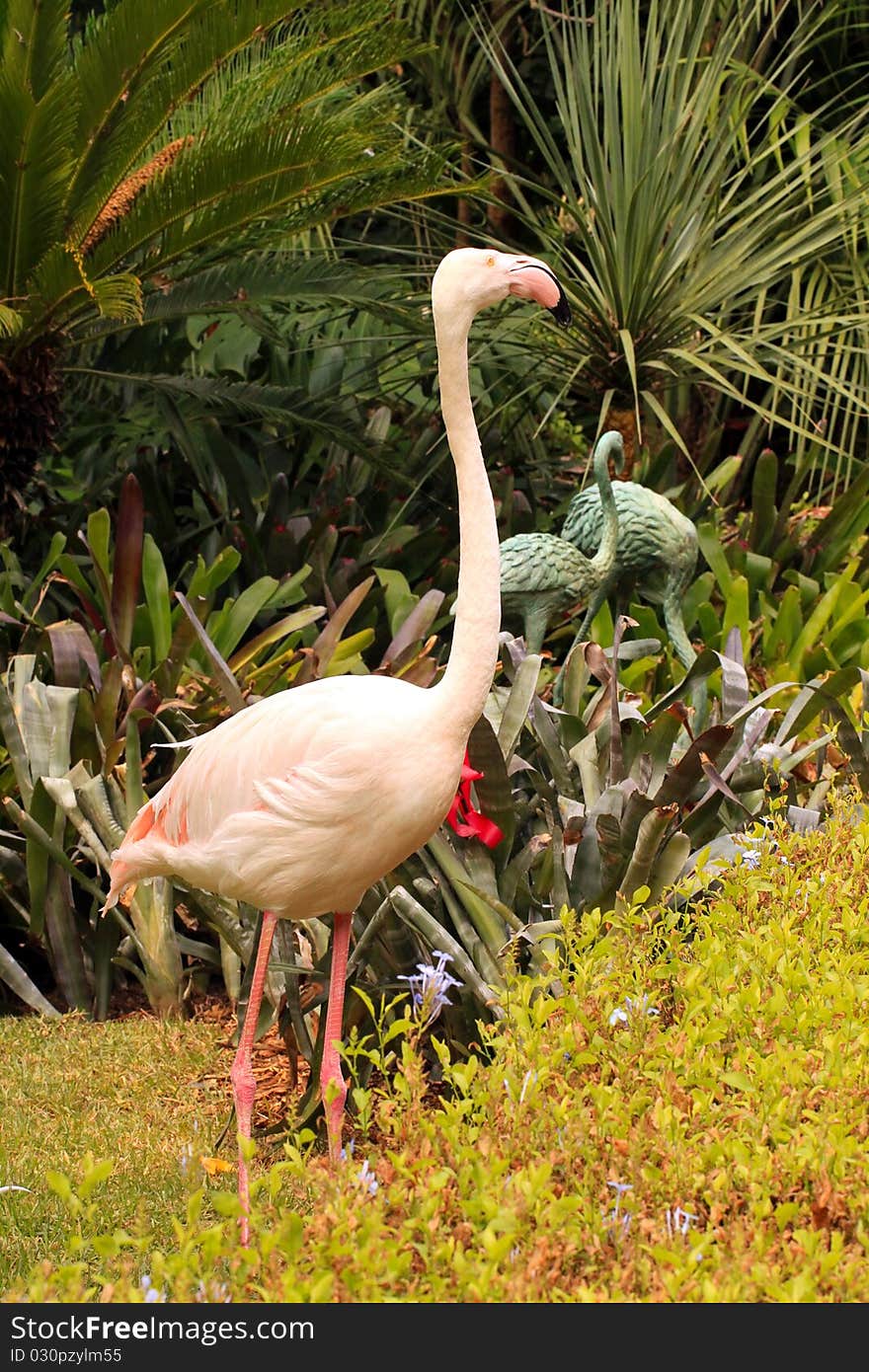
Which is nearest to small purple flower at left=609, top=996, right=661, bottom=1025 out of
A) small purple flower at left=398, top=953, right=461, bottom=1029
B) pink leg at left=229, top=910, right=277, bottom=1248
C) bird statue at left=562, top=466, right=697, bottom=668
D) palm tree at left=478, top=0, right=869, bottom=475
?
small purple flower at left=398, top=953, right=461, bottom=1029

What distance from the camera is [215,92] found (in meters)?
6.46

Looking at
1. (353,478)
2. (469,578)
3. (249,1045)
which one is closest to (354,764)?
(469,578)

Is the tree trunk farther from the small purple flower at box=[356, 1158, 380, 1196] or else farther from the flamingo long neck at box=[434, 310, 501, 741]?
the small purple flower at box=[356, 1158, 380, 1196]

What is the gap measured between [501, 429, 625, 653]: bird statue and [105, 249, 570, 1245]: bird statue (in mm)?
1839

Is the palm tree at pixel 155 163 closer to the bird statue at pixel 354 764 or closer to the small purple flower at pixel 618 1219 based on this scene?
the bird statue at pixel 354 764

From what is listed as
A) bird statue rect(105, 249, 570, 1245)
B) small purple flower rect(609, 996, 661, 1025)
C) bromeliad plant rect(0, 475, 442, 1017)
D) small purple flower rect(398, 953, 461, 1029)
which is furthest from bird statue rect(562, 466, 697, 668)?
small purple flower rect(609, 996, 661, 1025)

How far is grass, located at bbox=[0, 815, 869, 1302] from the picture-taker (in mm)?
1982

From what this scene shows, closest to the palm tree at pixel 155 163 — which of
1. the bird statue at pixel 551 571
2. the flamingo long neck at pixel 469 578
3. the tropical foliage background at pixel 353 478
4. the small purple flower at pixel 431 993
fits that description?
the tropical foliage background at pixel 353 478

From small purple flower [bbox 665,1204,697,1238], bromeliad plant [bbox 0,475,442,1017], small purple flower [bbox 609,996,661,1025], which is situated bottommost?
bromeliad plant [bbox 0,475,442,1017]

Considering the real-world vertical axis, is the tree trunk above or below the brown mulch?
above

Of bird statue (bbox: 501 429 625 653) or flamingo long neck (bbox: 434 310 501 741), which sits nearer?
flamingo long neck (bbox: 434 310 501 741)

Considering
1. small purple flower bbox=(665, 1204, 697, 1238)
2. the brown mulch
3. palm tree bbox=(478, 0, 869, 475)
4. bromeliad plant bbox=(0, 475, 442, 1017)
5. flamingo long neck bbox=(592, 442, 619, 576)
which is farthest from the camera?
palm tree bbox=(478, 0, 869, 475)

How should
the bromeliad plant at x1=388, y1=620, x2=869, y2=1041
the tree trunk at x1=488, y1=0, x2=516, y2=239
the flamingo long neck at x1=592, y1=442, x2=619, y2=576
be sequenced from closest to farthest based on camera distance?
the bromeliad plant at x1=388, y1=620, x2=869, y2=1041
the flamingo long neck at x1=592, y1=442, x2=619, y2=576
the tree trunk at x1=488, y1=0, x2=516, y2=239

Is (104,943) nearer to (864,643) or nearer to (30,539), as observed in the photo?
(30,539)
